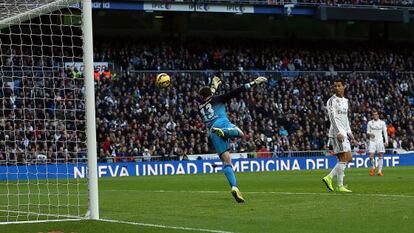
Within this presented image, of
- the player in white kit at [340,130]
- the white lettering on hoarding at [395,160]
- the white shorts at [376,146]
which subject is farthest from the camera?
the white lettering on hoarding at [395,160]

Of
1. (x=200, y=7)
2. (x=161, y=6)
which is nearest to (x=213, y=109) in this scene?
(x=161, y=6)

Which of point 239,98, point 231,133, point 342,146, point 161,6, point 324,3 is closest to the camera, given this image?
point 231,133

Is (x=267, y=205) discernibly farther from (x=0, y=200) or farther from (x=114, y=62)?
(x=114, y=62)

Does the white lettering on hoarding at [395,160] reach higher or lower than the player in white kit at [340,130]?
lower

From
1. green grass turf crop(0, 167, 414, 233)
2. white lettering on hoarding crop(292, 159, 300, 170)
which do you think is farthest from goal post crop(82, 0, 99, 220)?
white lettering on hoarding crop(292, 159, 300, 170)

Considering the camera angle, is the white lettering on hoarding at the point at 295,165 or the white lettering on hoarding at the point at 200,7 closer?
the white lettering on hoarding at the point at 295,165

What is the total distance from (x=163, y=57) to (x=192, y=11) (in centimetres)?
300

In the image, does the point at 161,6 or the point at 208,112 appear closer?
the point at 208,112

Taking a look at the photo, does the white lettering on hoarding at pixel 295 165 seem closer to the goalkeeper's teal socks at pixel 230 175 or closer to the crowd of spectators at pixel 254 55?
the crowd of spectators at pixel 254 55

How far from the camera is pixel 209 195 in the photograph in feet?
60.1

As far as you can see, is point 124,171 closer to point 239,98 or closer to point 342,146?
point 239,98

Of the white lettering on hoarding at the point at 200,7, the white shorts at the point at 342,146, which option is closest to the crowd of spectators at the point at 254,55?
the white lettering on hoarding at the point at 200,7

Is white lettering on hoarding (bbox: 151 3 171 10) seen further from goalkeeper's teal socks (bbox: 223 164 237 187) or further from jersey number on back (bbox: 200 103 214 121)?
goalkeeper's teal socks (bbox: 223 164 237 187)

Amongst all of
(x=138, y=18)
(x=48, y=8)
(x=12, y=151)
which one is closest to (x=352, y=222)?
(x=48, y=8)
